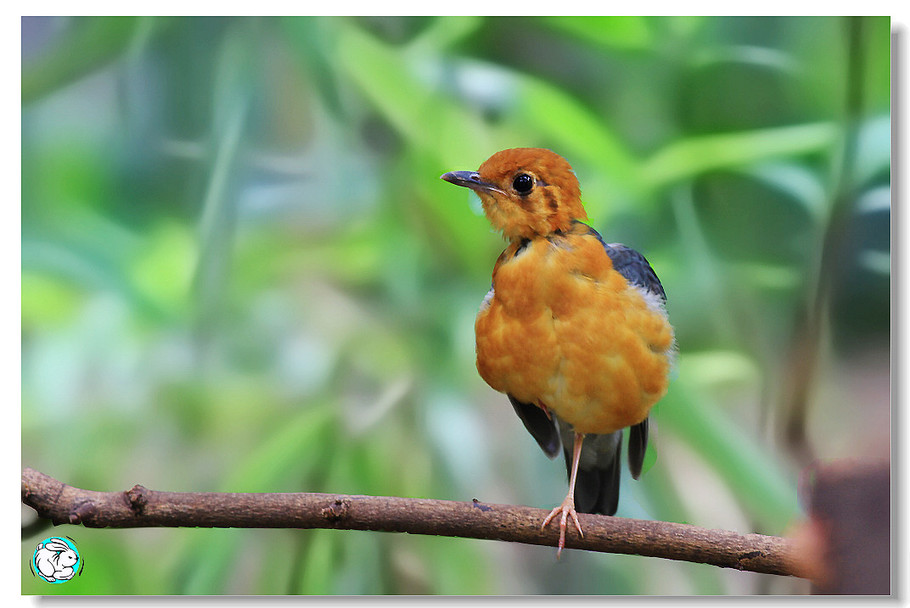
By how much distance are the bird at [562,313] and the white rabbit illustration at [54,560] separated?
1.28m

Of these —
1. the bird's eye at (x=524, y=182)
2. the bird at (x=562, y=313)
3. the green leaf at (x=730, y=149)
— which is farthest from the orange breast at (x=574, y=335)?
the green leaf at (x=730, y=149)

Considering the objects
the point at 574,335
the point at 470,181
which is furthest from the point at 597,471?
the point at 470,181

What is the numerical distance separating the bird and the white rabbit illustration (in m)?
1.28

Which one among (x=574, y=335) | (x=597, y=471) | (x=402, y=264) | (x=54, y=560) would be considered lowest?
(x=54, y=560)

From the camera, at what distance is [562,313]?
211cm

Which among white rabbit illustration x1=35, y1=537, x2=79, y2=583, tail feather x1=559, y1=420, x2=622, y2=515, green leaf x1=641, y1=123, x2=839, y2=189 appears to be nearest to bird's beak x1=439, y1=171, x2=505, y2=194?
green leaf x1=641, y1=123, x2=839, y2=189

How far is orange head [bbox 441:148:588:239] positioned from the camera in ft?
7.11

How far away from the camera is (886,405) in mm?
2500

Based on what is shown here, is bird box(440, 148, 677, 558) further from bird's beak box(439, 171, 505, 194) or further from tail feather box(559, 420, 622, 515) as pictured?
tail feather box(559, 420, 622, 515)

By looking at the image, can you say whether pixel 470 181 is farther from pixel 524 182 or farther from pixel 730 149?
pixel 730 149

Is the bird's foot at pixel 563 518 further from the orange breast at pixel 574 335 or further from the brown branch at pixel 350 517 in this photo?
the orange breast at pixel 574 335

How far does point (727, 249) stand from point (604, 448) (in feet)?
2.22

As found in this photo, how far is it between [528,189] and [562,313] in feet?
1.05
